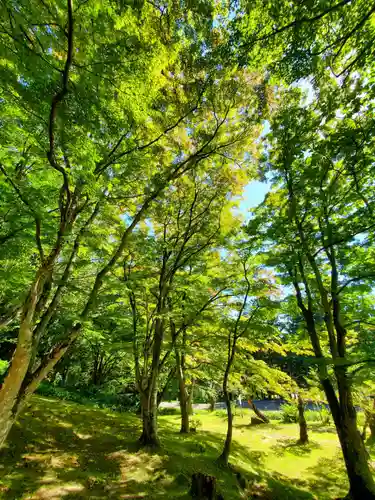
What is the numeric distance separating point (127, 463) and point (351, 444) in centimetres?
537

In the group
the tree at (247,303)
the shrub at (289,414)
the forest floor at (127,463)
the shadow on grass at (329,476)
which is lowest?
the shadow on grass at (329,476)

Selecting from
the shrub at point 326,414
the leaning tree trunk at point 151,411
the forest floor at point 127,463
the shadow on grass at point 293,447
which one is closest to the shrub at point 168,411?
the forest floor at point 127,463

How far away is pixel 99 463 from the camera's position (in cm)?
593

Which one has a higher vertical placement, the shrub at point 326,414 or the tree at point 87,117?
the tree at point 87,117

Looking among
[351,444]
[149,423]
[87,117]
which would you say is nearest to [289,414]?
[351,444]

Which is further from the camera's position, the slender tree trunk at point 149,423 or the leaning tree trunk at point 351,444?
the slender tree trunk at point 149,423

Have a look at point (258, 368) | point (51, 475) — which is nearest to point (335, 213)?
point (258, 368)

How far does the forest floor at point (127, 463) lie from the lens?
489 centimetres

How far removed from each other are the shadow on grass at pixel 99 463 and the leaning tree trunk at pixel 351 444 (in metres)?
1.95

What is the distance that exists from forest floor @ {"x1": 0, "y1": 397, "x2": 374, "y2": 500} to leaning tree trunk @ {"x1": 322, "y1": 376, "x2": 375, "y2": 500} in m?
1.90

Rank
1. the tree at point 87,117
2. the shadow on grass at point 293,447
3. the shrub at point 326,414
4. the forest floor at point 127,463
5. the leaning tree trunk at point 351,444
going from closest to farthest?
the tree at point 87,117, the forest floor at point 127,463, the leaning tree trunk at point 351,444, the shadow on grass at point 293,447, the shrub at point 326,414

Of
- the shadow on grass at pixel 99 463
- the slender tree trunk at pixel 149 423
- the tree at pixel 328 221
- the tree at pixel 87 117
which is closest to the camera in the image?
the tree at pixel 87 117

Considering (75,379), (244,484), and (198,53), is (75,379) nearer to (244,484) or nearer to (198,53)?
(244,484)

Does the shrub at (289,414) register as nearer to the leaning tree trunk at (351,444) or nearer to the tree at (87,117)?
the leaning tree trunk at (351,444)
